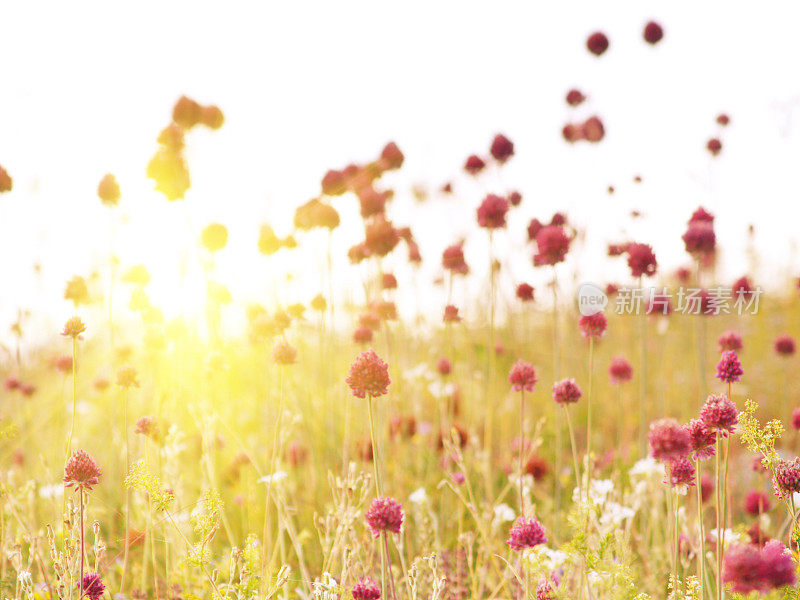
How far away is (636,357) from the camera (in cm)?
583

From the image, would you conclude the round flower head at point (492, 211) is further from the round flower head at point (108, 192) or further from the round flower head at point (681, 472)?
the round flower head at point (108, 192)

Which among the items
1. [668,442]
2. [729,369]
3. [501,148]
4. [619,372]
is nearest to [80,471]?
[668,442]

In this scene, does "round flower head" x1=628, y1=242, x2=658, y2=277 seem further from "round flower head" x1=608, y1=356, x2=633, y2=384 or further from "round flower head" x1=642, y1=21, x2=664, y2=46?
"round flower head" x1=642, y1=21, x2=664, y2=46

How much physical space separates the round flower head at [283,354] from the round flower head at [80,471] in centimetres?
81

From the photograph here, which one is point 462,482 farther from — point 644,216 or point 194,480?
point 644,216

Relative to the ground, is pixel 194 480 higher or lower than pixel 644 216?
lower

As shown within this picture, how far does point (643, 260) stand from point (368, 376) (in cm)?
143

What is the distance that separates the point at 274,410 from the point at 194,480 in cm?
78

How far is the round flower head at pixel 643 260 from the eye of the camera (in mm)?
2594

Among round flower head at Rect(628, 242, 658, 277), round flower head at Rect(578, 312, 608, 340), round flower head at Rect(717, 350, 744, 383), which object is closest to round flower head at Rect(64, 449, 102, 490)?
round flower head at Rect(578, 312, 608, 340)

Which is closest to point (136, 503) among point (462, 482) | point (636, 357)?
point (462, 482)

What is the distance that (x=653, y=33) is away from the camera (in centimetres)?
405

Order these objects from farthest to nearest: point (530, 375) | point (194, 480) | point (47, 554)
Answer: point (194, 480), point (47, 554), point (530, 375)

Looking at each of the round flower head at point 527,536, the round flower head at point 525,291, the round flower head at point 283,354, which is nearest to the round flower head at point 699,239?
the round flower head at point 525,291
